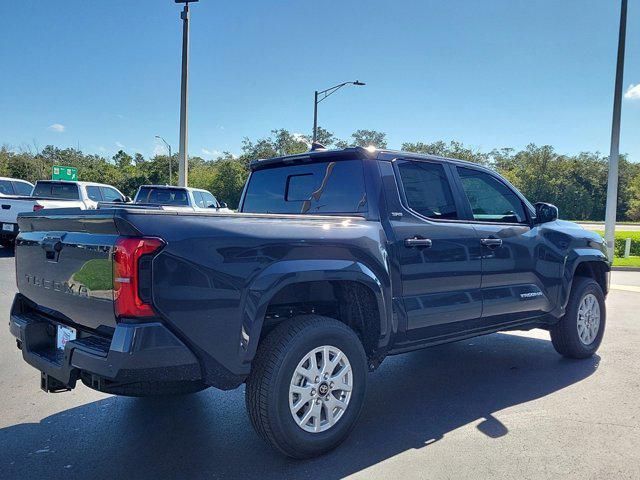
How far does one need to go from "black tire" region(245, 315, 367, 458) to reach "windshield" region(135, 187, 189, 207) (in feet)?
44.1

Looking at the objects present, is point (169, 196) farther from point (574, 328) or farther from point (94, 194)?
point (574, 328)

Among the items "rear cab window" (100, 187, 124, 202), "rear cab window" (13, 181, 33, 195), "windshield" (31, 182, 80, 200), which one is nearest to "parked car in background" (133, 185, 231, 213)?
"rear cab window" (100, 187, 124, 202)

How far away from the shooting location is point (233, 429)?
3.56m

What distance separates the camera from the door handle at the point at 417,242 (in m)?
3.65

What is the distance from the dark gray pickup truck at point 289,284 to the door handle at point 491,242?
0.07 ft

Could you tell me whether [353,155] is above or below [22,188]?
above

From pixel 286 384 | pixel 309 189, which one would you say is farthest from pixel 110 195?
pixel 286 384

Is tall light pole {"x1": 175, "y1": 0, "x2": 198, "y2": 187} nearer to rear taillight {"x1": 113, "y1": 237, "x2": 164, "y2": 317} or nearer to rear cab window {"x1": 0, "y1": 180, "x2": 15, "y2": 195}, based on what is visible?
rear cab window {"x1": 0, "y1": 180, "x2": 15, "y2": 195}

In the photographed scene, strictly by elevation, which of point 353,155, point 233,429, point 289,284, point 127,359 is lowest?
point 233,429

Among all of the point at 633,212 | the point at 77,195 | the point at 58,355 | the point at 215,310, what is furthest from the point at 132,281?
the point at 633,212

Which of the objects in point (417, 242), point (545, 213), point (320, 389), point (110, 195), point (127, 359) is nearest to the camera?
point (127, 359)

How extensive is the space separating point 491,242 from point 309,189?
156cm

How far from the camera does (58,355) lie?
9.84 ft

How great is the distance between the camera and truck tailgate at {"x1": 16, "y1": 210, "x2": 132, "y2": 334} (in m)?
2.63
